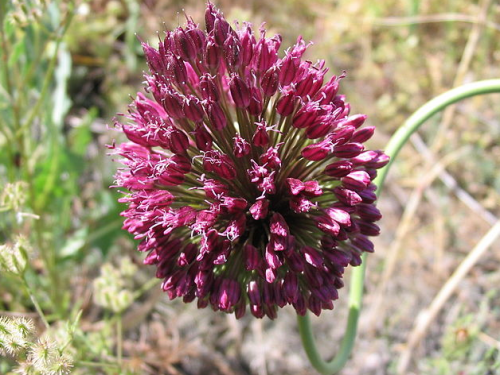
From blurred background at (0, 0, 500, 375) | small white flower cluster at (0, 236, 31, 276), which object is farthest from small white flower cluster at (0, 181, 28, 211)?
small white flower cluster at (0, 236, 31, 276)

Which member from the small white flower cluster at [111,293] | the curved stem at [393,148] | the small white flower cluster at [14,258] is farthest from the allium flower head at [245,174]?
the small white flower cluster at [111,293]

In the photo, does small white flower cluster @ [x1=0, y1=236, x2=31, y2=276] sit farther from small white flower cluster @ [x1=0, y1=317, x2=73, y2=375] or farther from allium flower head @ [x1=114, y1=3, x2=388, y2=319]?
allium flower head @ [x1=114, y1=3, x2=388, y2=319]

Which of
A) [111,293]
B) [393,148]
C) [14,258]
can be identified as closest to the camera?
[14,258]

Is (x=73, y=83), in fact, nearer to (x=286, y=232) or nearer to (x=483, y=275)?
(x=286, y=232)

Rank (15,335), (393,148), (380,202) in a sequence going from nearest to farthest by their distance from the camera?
(15,335) < (393,148) < (380,202)

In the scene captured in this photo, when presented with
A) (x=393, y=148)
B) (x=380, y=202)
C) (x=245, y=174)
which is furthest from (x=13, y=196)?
(x=380, y=202)

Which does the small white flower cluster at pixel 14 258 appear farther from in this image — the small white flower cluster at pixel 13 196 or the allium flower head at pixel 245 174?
the allium flower head at pixel 245 174

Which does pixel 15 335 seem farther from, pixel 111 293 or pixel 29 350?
pixel 111 293
